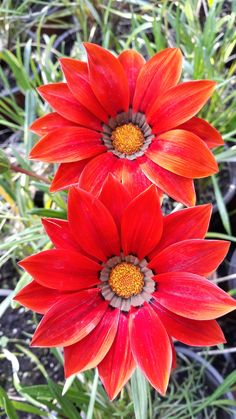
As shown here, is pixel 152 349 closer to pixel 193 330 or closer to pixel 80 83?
pixel 193 330

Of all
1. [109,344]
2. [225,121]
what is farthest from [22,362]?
[225,121]

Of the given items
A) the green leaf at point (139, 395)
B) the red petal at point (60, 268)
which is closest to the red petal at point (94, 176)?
the red petal at point (60, 268)

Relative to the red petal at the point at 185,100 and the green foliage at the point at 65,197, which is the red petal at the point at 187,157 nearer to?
the red petal at the point at 185,100

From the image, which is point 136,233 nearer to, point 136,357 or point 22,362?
point 136,357

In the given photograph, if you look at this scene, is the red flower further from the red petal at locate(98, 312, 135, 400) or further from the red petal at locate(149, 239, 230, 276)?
the red petal at locate(98, 312, 135, 400)

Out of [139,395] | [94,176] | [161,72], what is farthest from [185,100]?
[139,395]
